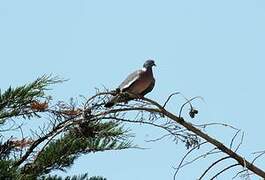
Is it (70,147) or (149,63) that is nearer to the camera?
(70,147)

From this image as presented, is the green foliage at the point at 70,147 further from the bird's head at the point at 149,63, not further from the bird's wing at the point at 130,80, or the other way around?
the bird's head at the point at 149,63

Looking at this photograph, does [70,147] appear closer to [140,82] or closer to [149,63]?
[140,82]

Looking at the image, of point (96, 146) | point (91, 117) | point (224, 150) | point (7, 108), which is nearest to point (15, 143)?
point (7, 108)

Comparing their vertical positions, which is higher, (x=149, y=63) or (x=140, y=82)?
(x=149, y=63)

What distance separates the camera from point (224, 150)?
9.53 ft

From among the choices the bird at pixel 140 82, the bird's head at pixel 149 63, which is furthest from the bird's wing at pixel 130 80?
the bird's head at pixel 149 63

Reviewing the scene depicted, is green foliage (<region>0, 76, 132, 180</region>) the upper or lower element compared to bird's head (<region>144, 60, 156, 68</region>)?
lower

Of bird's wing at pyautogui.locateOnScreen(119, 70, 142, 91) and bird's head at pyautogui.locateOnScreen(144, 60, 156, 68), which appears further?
bird's head at pyautogui.locateOnScreen(144, 60, 156, 68)

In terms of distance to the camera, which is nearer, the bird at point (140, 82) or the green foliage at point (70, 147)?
the green foliage at point (70, 147)

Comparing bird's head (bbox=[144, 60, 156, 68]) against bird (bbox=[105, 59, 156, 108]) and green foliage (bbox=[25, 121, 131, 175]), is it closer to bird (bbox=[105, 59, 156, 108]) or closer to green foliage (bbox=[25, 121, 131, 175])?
bird (bbox=[105, 59, 156, 108])

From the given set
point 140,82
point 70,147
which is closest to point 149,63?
point 140,82

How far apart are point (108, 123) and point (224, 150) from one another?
2644 mm

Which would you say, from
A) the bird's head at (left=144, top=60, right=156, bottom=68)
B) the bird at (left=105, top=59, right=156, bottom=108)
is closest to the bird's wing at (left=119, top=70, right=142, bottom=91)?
the bird at (left=105, top=59, right=156, bottom=108)

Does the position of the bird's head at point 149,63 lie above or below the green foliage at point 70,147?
above
